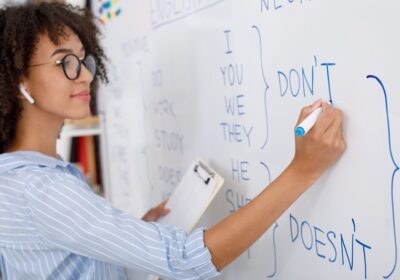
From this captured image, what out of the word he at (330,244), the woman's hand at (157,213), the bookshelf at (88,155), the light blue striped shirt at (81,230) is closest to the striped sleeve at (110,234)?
the light blue striped shirt at (81,230)

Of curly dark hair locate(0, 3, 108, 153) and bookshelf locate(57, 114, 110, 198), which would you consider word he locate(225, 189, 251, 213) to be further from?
bookshelf locate(57, 114, 110, 198)

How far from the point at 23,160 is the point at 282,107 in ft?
1.37

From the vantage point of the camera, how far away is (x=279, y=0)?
716 mm

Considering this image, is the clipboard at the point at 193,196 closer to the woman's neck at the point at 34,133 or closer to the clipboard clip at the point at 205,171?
the clipboard clip at the point at 205,171

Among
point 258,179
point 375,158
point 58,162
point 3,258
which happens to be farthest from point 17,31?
point 375,158

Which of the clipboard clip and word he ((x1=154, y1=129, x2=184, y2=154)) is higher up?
word he ((x1=154, y1=129, x2=184, y2=154))

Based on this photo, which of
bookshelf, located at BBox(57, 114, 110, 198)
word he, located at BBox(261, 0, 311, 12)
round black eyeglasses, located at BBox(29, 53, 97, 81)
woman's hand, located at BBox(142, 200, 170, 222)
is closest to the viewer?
word he, located at BBox(261, 0, 311, 12)

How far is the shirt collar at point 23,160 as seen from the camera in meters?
0.76

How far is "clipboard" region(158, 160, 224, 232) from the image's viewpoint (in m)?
0.87

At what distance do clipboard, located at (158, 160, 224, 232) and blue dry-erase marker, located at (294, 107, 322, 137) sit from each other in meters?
0.27

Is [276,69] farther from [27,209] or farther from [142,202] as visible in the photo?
[142,202]

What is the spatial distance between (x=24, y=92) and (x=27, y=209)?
9.1 inches

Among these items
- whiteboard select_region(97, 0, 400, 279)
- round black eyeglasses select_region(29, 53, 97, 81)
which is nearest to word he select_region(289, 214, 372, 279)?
whiteboard select_region(97, 0, 400, 279)

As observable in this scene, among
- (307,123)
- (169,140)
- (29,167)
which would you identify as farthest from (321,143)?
(169,140)
